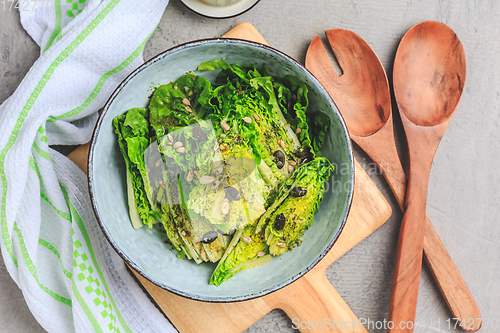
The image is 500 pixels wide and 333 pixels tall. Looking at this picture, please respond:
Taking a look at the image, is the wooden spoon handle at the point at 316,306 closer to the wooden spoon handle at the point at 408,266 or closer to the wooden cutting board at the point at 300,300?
the wooden cutting board at the point at 300,300

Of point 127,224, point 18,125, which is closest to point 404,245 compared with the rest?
point 127,224

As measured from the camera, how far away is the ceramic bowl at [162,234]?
170 cm

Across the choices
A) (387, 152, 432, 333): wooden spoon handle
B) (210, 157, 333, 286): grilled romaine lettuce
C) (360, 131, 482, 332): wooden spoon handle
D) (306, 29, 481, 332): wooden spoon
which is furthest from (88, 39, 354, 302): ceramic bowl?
(387, 152, 432, 333): wooden spoon handle

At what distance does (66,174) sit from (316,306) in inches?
72.6

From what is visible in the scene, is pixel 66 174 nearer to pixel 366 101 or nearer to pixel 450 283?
pixel 366 101

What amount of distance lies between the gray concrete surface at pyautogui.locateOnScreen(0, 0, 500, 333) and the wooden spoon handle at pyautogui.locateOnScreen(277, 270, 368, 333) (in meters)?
0.20

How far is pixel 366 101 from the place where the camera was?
237 cm

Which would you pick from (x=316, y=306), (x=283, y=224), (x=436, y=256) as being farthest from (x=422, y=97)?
(x=316, y=306)

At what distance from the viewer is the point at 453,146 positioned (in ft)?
8.53

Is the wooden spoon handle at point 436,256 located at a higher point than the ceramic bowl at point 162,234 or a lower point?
lower

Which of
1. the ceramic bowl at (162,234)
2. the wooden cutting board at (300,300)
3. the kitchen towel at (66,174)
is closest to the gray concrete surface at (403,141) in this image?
the wooden cutting board at (300,300)

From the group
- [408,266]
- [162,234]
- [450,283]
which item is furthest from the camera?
[450,283]

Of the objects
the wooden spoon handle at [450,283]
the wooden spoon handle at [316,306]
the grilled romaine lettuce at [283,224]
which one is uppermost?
the grilled romaine lettuce at [283,224]

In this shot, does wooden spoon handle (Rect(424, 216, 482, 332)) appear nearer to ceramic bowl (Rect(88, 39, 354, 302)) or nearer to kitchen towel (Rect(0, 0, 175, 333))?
ceramic bowl (Rect(88, 39, 354, 302))
